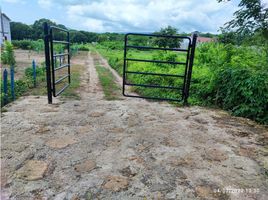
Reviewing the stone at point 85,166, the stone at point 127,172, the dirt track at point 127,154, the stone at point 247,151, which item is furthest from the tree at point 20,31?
the stone at point 247,151

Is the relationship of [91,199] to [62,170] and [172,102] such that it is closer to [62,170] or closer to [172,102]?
[62,170]

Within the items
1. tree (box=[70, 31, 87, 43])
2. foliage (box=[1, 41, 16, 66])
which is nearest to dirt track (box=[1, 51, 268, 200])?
foliage (box=[1, 41, 16, 66])

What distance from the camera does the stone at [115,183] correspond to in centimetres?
156

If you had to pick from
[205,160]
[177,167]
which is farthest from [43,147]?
[205,160]

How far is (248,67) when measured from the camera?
3789 millimetres

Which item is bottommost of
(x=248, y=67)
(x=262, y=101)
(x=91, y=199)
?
(x=91, y=199)

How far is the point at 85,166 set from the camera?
1824 mm

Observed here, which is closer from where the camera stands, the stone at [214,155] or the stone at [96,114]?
the stone at [214,155]

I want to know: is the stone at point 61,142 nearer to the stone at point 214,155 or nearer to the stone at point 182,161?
the stone at point 182,161

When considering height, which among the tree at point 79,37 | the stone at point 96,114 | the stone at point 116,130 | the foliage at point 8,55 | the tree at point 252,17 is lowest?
the stone at point 116,130

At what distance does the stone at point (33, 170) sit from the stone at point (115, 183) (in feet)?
1.72

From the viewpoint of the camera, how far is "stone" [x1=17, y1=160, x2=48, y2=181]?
1.64 meters

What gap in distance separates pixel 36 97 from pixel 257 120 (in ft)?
12.5

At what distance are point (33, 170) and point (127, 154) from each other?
32.9 inches
